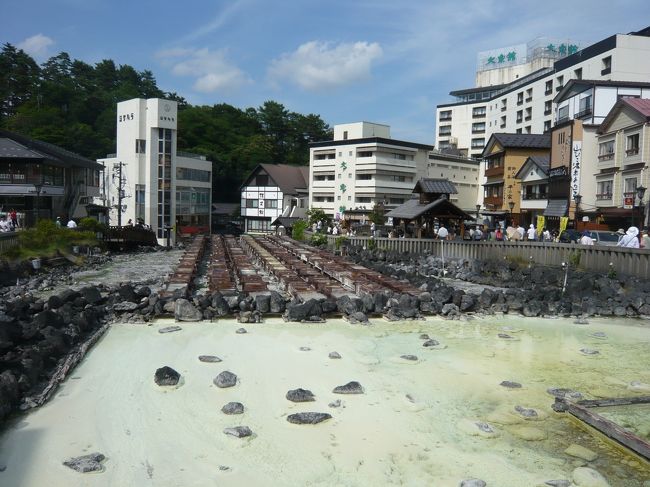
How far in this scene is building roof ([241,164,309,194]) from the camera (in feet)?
210

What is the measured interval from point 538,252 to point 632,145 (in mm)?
10360

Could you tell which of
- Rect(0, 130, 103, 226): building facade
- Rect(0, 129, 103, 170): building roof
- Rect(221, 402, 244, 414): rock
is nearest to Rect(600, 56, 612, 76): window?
Rect(0, 130, 103, 226): building facade

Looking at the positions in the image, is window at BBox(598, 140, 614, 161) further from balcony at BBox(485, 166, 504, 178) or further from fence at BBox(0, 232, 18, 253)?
fence at BBox(0, 232, 18, 253)

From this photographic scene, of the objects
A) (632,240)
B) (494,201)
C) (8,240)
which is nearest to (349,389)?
(632,240)

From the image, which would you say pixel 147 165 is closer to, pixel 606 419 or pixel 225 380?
Answer: pixel 225 380

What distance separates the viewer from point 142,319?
14.6 m

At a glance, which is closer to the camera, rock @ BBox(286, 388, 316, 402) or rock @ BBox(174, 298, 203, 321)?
rock @ BBox(286, 388, 316, 402)

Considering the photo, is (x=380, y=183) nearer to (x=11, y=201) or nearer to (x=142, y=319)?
(x=11, y=201)

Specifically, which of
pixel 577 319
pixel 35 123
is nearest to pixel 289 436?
pixel 577 319

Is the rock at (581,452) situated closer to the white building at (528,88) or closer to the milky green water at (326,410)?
the milky green water at (326,410)

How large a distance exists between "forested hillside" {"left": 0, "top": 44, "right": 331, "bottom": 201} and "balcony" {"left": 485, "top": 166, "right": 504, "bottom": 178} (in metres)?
34.5

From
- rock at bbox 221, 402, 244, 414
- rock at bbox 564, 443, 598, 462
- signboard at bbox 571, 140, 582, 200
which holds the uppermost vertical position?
signboard at bbox 571, 140, 582, 200

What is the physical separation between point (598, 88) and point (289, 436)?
36.7m

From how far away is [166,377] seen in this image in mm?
9625
